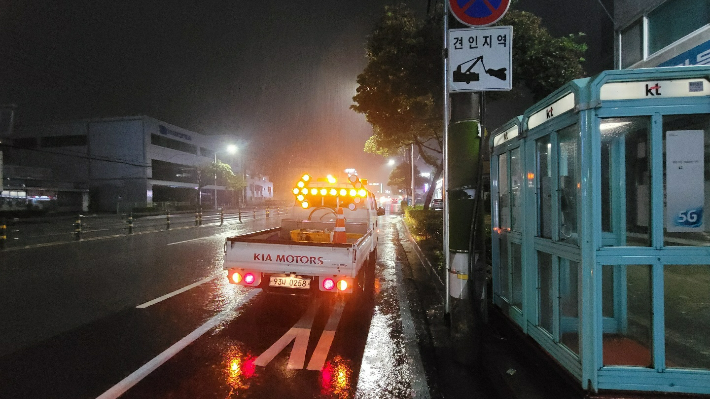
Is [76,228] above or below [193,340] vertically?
above

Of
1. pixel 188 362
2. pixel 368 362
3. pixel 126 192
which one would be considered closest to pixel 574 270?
pixel 368 362

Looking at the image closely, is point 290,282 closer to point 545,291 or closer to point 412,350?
point 412,350

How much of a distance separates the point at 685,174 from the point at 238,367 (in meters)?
4.73

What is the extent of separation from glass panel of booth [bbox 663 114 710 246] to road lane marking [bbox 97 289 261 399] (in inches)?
202

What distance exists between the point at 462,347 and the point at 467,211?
1608 millimetres

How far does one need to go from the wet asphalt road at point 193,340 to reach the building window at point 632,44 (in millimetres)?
7599

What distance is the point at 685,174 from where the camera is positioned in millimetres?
3506

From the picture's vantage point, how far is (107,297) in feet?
24.4

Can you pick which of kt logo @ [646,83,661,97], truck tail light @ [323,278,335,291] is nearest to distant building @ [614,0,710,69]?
kt logo @ [646,83,661,97]

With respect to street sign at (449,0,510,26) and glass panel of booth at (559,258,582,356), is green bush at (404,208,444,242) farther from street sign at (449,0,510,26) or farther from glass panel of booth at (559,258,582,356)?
street sign at (449,0,510,26)

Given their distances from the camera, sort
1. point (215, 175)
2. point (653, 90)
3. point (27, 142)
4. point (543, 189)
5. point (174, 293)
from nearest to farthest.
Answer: point (653, 90) < point (543, 189) < point (174, 293) < point (27, 142) < point (215, 175)

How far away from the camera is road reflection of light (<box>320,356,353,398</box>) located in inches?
155

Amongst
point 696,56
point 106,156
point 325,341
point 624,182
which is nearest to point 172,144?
point 106,156

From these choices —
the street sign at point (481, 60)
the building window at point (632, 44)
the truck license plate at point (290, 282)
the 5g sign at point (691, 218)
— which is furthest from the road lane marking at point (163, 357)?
the building window at point (632, 44)
